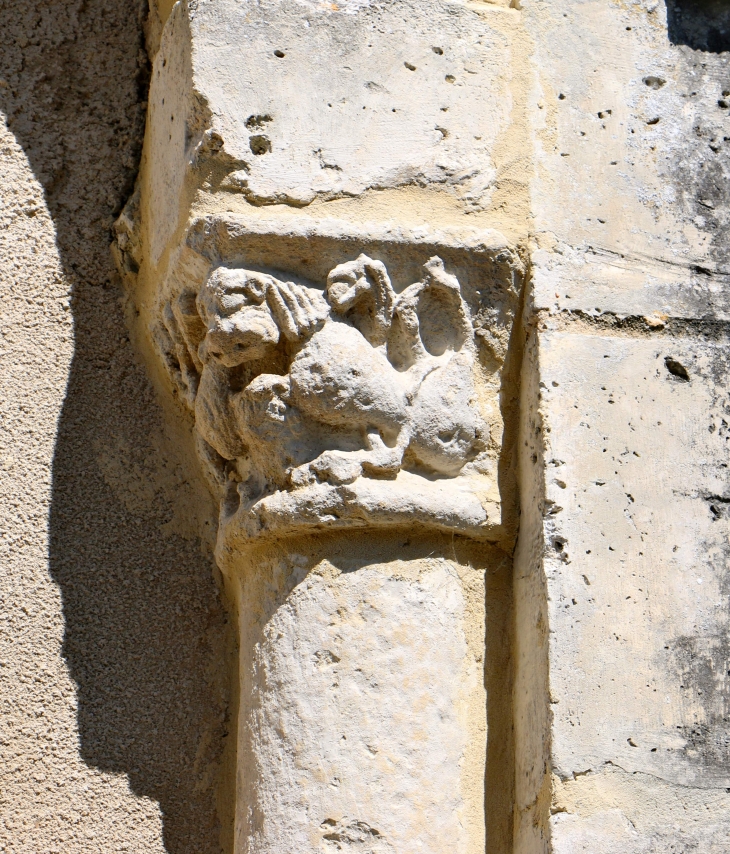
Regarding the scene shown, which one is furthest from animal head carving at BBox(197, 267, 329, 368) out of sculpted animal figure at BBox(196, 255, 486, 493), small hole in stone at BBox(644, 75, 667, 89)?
small hole in stone at BBox(644, 75, 667, 89)

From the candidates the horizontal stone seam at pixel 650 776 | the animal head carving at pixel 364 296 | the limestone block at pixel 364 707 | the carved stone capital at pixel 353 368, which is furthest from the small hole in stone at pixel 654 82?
the horizontal stone seam at pixel 650 776

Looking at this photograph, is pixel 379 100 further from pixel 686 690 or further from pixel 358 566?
pixel 686 690

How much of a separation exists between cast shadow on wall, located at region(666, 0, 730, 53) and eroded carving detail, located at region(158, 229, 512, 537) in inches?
23.0

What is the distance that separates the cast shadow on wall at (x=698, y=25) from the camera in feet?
6.47

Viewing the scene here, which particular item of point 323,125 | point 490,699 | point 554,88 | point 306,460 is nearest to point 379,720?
point 490,699

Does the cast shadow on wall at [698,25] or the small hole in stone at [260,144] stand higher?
the cast shadow on wall at [698,25]

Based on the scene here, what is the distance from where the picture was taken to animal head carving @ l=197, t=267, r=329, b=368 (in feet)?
5.67

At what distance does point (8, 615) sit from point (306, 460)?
58 cm

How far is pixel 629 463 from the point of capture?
5.74 feet

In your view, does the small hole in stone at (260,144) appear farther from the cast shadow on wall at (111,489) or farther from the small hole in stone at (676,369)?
the small hole in stone at (676,369)

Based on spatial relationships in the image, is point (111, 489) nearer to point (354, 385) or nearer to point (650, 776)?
point (354, 385)

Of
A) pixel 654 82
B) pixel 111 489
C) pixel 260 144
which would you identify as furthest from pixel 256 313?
pixel 654 82

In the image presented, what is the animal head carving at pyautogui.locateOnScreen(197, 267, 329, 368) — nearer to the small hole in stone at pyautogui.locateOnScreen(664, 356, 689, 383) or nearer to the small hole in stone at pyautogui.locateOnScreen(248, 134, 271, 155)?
the small hole in stone at pyautogui.locateOnScreen(248, 134, 271, 155)

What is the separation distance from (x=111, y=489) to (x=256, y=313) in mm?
481
